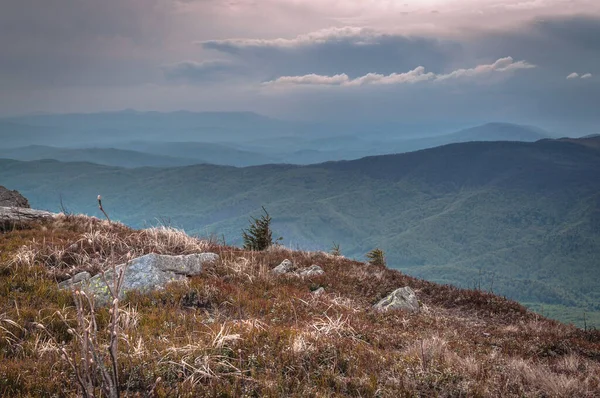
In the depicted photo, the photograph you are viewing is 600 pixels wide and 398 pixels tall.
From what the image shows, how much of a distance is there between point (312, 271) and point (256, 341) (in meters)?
7.73

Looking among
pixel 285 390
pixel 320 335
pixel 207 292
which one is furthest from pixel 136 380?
pixel 207 292

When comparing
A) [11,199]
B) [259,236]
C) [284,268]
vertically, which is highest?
[11,199]

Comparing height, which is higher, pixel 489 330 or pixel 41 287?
pixel 41 287

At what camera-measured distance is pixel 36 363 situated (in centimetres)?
521

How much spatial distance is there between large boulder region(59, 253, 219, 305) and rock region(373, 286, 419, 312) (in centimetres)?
521

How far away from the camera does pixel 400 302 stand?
1156 cm

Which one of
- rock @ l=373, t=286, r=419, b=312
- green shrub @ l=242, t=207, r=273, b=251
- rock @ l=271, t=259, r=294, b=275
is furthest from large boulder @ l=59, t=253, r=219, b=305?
green shrub @ l=242, t=207, r=273, b=251

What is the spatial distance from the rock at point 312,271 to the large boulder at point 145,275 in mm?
3469

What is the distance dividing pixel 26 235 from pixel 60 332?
348 inches

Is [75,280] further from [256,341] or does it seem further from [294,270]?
[294,270]

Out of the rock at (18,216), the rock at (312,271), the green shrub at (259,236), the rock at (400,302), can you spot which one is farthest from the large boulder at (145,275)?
the green shrub at (259,236)

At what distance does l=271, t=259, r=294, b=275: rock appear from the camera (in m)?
13.6

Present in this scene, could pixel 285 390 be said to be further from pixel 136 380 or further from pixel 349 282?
pixel 349 282

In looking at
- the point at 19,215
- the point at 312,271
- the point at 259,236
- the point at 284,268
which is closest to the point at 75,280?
the point at 284,268
